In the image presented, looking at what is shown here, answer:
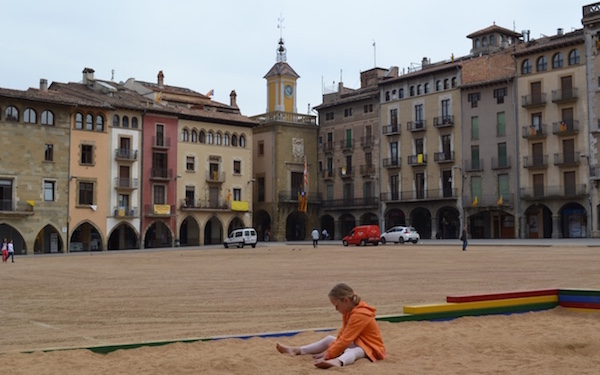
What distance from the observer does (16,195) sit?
5306cm

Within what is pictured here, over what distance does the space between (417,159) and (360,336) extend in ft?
194

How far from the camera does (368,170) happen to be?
235 feet

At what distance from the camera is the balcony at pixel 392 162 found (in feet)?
225

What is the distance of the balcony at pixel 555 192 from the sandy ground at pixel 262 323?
30802 mm

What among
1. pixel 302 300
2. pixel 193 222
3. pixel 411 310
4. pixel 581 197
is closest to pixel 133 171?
pixel 193 222

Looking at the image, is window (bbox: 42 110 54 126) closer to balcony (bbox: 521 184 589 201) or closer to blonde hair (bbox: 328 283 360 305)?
balcony (bbox: 521 184 589 201)

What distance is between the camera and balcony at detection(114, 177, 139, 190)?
59.0 metres

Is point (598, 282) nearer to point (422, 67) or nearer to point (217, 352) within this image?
point (217, 352)

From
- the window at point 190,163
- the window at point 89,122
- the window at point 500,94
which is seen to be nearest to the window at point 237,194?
the window at point 190,163

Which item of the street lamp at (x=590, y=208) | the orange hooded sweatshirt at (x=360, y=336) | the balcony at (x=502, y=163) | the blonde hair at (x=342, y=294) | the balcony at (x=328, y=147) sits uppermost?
the balcony at (x=328, y=147)

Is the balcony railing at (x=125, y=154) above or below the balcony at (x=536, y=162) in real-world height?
above

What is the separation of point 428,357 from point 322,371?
1540 mm

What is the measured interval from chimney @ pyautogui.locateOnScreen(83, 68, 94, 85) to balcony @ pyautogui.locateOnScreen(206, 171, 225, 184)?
13.2 m

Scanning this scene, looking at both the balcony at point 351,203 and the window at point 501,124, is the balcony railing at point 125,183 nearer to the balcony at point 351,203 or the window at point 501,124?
the balcony at point 351,203
